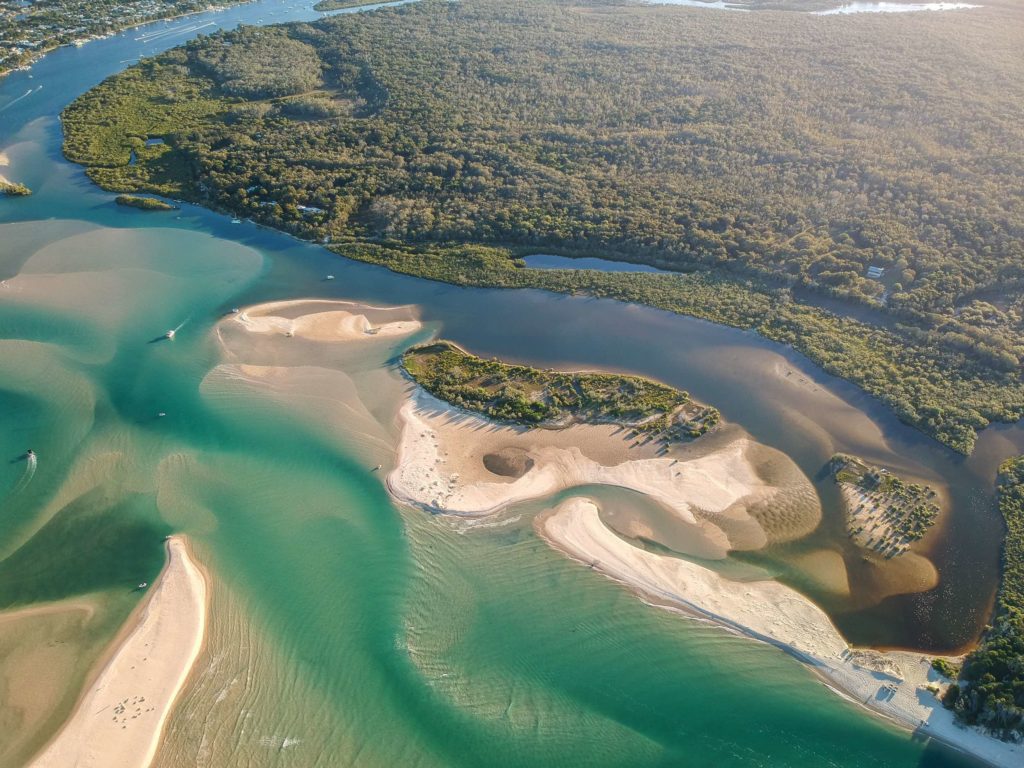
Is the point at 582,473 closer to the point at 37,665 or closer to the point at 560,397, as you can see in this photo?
the point at 560,397

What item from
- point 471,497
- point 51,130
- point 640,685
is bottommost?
point 640,685

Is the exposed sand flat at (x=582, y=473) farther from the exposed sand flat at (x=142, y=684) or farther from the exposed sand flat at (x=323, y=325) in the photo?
the exposed sand flat at (x=142, y=684)

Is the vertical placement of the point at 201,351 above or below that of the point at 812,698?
above

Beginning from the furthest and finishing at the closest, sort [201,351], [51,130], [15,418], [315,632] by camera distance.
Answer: [51,130] < [201,351] < [15,418] < [315,632]

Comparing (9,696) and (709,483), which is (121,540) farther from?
(709,483)

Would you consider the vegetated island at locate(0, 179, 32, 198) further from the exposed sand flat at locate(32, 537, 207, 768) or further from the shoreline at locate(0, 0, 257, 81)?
the exposed sand flat at locate(32, 537, 207, 768)

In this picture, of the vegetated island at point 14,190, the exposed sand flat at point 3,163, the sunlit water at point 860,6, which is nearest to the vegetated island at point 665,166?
the vegetated island at point 14,190

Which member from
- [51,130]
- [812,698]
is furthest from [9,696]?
[51,130]
